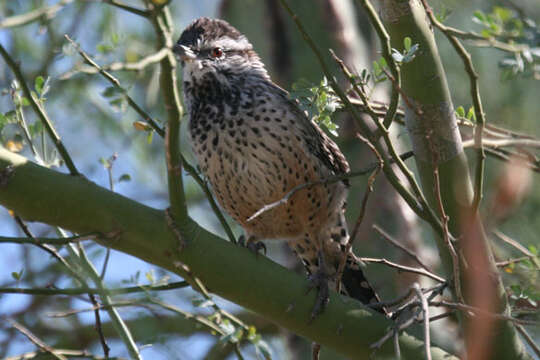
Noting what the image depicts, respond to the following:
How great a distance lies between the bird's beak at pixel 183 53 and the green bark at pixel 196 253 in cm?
82

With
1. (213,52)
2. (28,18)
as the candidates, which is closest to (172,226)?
(28,18)

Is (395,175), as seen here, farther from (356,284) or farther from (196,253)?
(356,284)

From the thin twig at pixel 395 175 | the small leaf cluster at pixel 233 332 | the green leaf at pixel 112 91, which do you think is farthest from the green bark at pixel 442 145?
the green leaf at pixel 112 91

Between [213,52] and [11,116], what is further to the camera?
[213,52]

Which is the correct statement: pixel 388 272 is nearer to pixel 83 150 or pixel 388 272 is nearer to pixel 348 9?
pixel 348 9

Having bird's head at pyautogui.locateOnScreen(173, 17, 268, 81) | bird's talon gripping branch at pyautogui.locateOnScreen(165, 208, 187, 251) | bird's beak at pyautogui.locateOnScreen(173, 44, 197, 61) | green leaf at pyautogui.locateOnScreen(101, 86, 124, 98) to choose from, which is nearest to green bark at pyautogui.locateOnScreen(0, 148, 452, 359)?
bird's talon gripping branch at pyautogui.locateOnScreen(165, 208, 187, 251)

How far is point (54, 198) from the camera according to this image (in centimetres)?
173

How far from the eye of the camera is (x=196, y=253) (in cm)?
184

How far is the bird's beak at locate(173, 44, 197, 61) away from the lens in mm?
2464

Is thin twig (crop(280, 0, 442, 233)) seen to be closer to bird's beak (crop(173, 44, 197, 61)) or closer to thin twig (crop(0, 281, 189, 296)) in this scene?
thin twig (crop(0, 281, 189, 296))

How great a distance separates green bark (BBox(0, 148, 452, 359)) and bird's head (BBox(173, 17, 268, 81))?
101cm

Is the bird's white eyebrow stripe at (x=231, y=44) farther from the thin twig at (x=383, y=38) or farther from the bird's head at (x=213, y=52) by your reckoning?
the thin twig at (x=383, y=38)

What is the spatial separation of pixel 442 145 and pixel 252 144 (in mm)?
731

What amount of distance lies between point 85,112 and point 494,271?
3120 millimetres
